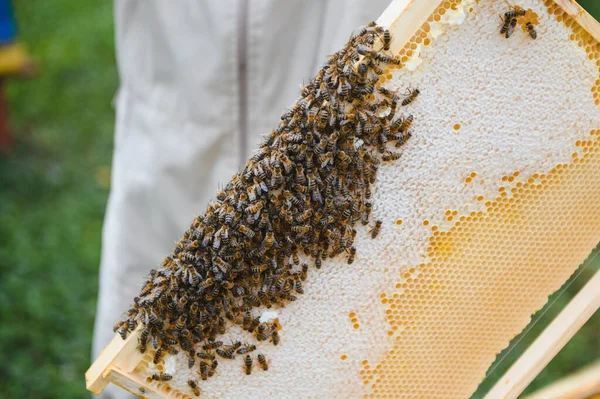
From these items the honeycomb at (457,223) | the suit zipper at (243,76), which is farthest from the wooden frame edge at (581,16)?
the suit zipper at (243,76)

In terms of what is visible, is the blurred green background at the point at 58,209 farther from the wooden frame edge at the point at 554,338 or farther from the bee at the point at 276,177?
the bee at the point at 276,177

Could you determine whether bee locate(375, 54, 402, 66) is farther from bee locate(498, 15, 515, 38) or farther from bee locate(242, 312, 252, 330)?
bee locate(242, 312, 252, 330)

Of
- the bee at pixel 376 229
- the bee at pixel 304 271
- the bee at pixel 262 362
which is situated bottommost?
the bee at pixel 262 362

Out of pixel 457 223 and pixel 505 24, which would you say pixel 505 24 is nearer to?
pixel 505 24

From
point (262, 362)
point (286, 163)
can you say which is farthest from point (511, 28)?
point (262, 362)

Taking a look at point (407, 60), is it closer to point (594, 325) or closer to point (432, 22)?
point (432, 22)
